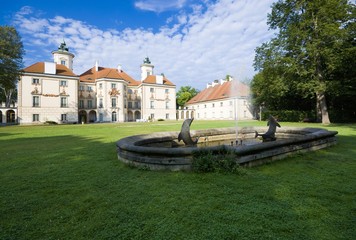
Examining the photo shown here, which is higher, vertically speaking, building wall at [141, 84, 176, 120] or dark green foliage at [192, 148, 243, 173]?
building wall at [141, 84, 176, 120]

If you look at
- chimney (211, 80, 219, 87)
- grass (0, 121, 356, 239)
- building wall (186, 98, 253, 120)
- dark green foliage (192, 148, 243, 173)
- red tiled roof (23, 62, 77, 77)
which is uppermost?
chimney (211, 80, 219, 87)

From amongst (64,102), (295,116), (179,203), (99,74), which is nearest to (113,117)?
(64,102)

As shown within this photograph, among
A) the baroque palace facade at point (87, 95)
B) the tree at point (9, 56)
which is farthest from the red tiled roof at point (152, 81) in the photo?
the tree at point (9, 56)

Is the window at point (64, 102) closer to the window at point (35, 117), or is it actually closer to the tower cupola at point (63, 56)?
the window at point (35, 117)

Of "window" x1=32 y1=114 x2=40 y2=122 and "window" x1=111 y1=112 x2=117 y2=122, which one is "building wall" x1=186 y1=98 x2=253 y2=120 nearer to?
"window" x1=111 y1=112 x2=117 y2=122

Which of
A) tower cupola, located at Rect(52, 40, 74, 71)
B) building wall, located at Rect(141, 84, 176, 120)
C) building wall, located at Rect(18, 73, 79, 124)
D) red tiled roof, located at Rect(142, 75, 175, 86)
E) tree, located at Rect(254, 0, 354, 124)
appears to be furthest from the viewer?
red tiled roof, located at Rect(142, 75, 175, 86)

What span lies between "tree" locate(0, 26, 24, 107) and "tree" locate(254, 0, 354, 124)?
34544 millimetres

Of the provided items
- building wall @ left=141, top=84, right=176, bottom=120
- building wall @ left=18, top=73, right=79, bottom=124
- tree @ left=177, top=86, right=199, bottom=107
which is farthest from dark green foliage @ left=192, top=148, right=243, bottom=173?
tree @ left=177, top=86, right=199, bottom=107

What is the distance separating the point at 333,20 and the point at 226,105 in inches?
1276

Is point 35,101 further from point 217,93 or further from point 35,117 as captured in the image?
→ point 217,93

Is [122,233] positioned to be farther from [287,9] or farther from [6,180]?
[287,9]

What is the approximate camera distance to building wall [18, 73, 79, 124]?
38.4m

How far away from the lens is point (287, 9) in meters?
25.1

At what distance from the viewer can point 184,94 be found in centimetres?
7900
